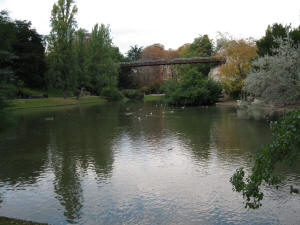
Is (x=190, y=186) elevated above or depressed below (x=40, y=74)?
below

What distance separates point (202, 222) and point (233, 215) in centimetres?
79

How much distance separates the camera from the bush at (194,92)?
127 ft

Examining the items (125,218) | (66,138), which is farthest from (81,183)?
(66,138)

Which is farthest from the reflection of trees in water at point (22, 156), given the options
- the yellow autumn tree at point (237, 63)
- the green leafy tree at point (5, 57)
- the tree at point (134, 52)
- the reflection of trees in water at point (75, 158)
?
the tree at point (134, 52)

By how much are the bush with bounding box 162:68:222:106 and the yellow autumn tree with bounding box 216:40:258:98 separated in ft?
5.67

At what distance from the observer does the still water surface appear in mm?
6785

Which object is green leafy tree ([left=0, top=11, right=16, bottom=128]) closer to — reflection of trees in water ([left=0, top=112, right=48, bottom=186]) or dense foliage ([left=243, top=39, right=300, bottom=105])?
reflection of trees in water ([left=0, top=112, right=48, bottom=186])

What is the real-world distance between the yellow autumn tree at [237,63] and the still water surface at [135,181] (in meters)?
25.3

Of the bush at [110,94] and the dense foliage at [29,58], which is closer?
the dense foliage at [29,58]

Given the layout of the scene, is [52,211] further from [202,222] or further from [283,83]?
[283,83]

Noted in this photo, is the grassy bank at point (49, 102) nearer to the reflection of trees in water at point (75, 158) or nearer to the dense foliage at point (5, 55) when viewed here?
the reflection of trees in water at point (75, 158)

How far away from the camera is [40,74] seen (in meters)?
49.4

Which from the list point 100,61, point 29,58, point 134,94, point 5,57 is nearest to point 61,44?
point 29,58

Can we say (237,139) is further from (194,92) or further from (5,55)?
(194,92)
